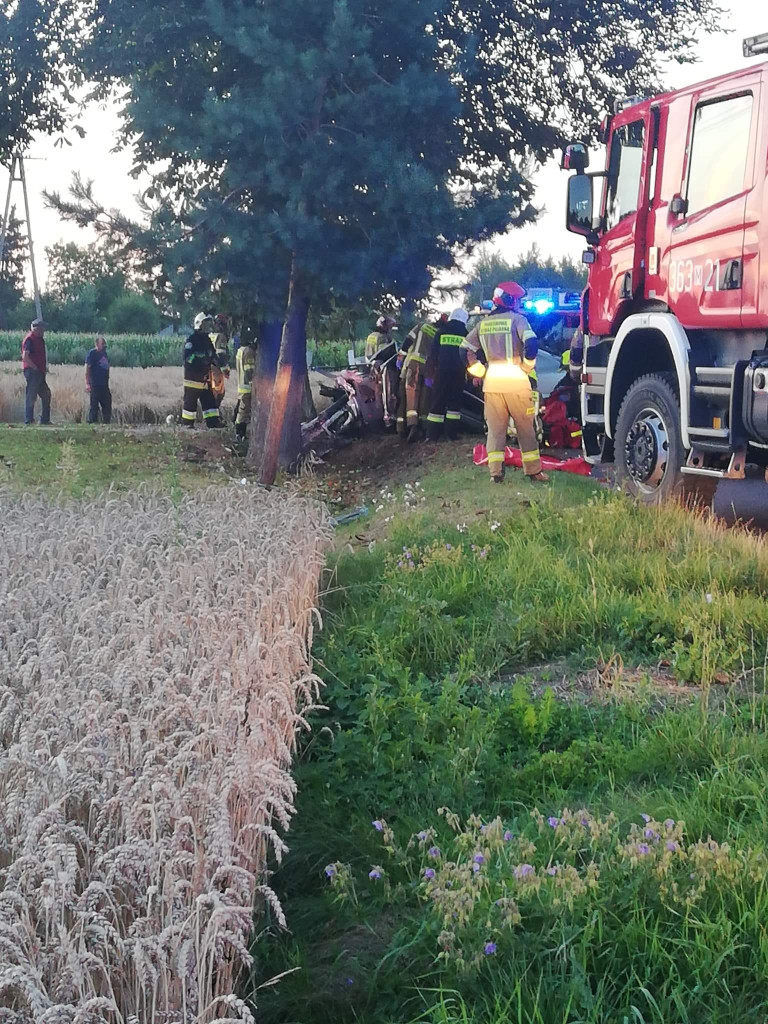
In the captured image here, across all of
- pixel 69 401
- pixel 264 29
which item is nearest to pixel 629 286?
pixel 264 29

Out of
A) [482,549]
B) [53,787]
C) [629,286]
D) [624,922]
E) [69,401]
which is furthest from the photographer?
[69,401]

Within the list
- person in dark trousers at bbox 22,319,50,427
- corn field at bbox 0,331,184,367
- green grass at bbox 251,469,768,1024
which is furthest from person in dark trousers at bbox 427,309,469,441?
corn field at bbox 0,331,184,367

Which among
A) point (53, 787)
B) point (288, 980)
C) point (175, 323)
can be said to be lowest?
point (288, 980)

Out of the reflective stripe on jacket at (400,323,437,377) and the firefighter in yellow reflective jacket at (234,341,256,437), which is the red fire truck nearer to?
the reflective stripe on jacket at (400,323,437,377)

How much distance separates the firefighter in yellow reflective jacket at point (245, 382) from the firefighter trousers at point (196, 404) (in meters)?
0.62

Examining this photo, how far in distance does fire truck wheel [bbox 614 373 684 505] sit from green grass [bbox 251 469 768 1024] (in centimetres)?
98

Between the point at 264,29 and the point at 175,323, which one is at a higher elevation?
the point at 264,29

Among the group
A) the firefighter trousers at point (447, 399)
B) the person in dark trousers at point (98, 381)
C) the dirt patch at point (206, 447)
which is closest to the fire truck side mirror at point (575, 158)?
the firefighter trousers at point (447, 399)

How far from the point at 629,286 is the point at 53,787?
6.95 m

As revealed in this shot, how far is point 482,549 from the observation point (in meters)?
7.27

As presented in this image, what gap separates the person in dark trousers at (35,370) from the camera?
61.5ft

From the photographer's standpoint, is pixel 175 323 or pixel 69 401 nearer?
pixel 175 323

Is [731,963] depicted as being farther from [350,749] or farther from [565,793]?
[350,749]

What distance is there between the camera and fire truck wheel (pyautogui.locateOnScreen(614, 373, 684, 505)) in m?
8.29
